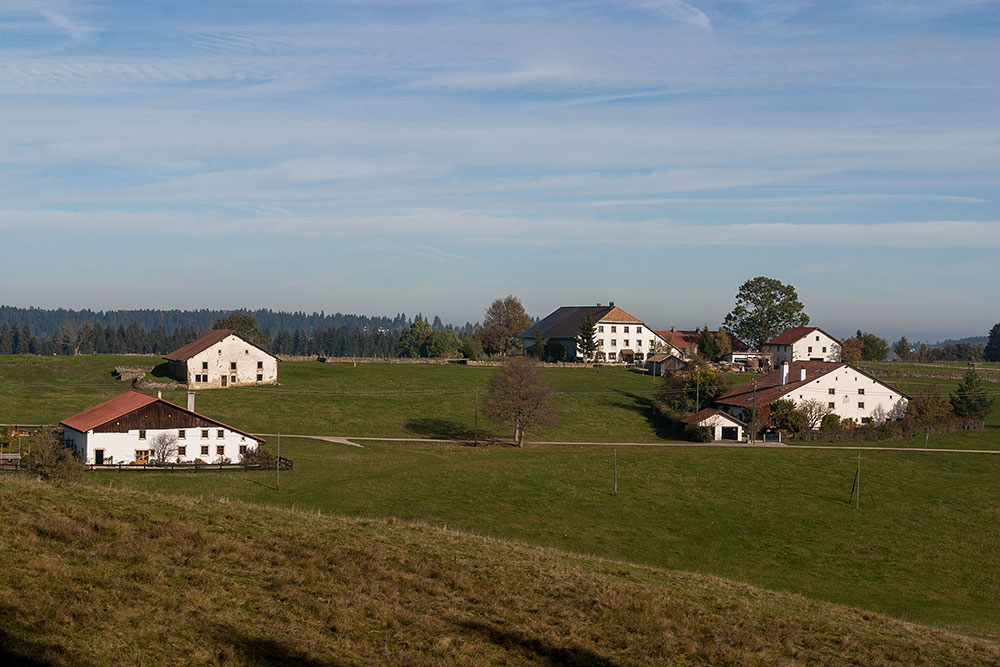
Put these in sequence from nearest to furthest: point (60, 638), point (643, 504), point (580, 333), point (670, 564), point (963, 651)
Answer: point (60, 638) → point (963, 651) → point (670, 564) → point (643, 504) → point (580, 333)

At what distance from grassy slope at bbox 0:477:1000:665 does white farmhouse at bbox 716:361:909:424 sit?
6699 cm

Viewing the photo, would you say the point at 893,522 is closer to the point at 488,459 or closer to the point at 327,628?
the point at 488,459

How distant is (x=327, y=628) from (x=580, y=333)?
127876 millimetres

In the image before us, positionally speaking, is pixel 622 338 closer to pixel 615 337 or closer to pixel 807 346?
pixel 615 337

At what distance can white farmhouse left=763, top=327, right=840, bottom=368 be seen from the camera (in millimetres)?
139625

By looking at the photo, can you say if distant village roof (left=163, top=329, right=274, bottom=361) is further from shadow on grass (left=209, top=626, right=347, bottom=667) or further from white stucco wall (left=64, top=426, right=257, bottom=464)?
shadow on grass (left=209, top=626, right=347, bottom=667)

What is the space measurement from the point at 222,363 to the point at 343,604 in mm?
85776

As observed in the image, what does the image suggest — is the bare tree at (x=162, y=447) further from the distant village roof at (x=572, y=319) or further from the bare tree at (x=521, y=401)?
the distant village roof at (x=572, y=319)

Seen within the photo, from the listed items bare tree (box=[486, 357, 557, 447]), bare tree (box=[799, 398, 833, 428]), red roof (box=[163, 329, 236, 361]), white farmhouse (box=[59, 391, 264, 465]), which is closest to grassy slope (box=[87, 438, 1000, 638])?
white farmhouse (box=[59, 391, 264, 465])

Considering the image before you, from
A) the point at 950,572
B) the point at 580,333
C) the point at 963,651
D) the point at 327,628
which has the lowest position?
the point at 950,572

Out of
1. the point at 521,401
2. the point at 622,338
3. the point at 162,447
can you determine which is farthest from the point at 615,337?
the point at 162,447

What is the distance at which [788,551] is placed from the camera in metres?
47.9

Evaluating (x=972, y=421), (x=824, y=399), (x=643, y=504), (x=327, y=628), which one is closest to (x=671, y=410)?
(x=824, y=399)

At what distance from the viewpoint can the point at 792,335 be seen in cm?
14300
